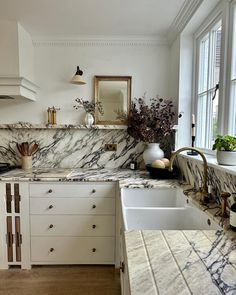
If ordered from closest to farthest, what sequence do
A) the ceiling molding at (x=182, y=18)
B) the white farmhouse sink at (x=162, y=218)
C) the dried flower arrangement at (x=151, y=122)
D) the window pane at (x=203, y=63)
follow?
the white farmhouse sink at (x=162, y=218)
the ceiling molding at (x=182, y=18)
the window pane at (x=203, y=63)
the dried flower arrangement at (x=151, y=122)

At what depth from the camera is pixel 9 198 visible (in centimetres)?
218

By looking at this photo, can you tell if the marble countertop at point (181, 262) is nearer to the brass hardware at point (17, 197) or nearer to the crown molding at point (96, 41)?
the brass hardware at point (17, 197)

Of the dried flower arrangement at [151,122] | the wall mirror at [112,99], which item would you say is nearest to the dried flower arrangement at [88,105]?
the wall mirror at [112,99]

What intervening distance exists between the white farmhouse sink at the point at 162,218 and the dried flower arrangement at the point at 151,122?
1009 mm

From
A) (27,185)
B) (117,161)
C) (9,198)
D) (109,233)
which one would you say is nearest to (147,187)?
(109,233)

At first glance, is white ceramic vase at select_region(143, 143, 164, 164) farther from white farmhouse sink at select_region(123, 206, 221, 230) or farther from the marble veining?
white farmhouse sink at select_region(123, 206, 221, 230)

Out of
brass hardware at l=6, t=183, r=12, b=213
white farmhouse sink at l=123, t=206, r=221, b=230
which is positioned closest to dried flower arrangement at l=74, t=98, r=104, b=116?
brass hardware at l=6, t=183, r=12, b=213

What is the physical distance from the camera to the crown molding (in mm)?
2580

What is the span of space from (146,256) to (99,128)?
181cm

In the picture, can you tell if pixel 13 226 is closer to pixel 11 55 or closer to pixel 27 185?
pixel 27 185

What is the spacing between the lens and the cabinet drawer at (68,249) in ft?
7.31

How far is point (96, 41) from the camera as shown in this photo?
2600 mm

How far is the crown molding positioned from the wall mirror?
0.36 metres

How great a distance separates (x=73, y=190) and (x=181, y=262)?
1.49m
